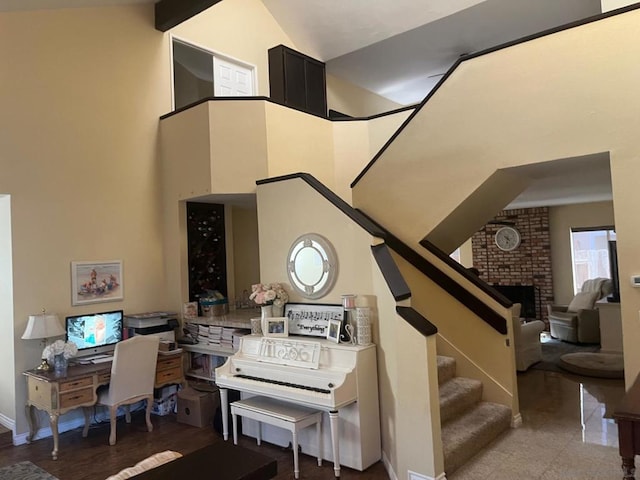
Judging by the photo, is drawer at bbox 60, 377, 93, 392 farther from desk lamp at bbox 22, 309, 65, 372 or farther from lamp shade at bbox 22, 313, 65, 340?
lamp shade at bbox 22, 313, 65, 340

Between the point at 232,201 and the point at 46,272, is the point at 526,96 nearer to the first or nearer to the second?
the point at 232,201

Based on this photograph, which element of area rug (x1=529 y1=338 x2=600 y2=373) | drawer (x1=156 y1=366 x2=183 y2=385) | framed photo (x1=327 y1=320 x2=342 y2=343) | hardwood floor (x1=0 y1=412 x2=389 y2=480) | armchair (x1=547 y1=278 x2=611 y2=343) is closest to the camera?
hardwood floor (x1=0 y1=412 x2=389 y2=480)

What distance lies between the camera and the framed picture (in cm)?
481

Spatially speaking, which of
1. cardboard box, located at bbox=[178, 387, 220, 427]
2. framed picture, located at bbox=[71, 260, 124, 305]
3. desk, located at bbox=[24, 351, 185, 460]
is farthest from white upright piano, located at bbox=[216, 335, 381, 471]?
framed picture, located at bbox=[71, 260, 124, 305]

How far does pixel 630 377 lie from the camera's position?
11.6 feet

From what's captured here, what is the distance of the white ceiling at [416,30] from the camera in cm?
634

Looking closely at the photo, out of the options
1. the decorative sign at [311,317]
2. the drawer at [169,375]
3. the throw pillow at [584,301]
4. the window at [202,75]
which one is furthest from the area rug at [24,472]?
the throw pillow at [584,301]

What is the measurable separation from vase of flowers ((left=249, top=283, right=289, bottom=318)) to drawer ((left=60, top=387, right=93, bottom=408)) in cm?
174

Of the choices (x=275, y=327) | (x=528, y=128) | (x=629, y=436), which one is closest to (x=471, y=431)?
(x=629, y=436)

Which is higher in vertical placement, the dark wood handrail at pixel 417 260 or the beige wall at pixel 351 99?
the beige wall at pixel 351 99

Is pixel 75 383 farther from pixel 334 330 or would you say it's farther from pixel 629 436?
pixel 629 436

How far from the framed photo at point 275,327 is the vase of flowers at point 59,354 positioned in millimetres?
1852

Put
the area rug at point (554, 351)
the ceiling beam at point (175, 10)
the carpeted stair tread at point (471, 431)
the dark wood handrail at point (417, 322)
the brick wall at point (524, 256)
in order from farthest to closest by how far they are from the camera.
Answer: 1. the brick wall at point (524, 256)
2. the area rug at point (554, 351)
3. the ceiling beam at point (175, 10)
4. the carpeted stair tread at point (471, 431)
5. the dark wood handrail at point (417, 322)

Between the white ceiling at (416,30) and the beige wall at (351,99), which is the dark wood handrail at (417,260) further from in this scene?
the beige wall at (351,99)
